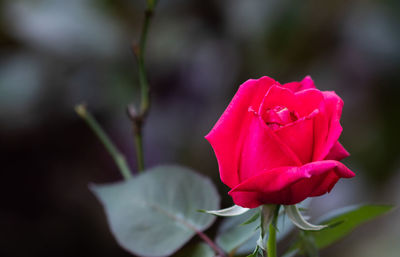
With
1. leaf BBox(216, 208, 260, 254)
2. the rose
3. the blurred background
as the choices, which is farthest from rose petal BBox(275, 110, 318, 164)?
the blurred background

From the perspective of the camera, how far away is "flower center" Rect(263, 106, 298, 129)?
26cm

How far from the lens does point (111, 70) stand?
1.35 metres

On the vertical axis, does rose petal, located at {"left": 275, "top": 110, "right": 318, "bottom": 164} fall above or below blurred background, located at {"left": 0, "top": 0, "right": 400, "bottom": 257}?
above

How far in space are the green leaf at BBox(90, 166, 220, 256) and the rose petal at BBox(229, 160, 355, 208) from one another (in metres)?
0.12

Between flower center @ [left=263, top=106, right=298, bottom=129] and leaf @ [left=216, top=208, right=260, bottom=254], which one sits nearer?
flower center @ [left=263, top=106, right=298, bottom=129]

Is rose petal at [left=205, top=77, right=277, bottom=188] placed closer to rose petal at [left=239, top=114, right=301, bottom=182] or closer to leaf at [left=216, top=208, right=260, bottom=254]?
rose petal at [left=239, top=114, right=301, bottom=182]

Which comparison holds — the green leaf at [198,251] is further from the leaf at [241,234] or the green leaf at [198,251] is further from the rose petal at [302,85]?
the rose petal at [302,85]

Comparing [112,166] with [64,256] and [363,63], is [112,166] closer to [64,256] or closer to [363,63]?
[64,256]

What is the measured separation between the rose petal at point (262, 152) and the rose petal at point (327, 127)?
1 centimetres

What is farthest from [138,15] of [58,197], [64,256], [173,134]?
[64,256]

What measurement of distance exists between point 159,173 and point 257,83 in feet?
0.56

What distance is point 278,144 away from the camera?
0.25 metres

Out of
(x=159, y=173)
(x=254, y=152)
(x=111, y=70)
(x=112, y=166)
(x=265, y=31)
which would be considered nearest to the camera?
(x=254, y=152)

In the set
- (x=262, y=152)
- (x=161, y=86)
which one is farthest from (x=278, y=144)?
(x=161, y=86)
